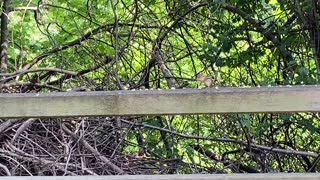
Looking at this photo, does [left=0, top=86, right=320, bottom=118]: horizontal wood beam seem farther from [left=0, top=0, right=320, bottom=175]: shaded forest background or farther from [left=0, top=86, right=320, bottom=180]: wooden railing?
[left=0, top=0, right=320, bottom=175]: shaded forest background

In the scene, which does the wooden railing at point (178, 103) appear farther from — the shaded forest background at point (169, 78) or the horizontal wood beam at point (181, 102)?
the shaded forest background at point (169, 78)

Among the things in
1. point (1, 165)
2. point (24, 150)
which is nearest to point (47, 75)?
point (24, 150)

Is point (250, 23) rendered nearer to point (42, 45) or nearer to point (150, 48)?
point (150, 48)

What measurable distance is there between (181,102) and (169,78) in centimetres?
200

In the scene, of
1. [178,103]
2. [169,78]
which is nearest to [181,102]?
[178,103]

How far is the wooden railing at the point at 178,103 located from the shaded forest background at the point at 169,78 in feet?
2.99

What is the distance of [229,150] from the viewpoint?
3.30m

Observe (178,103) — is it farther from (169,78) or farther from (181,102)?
(169,78)

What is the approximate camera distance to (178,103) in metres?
1.48

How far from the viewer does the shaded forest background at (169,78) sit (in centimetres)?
262

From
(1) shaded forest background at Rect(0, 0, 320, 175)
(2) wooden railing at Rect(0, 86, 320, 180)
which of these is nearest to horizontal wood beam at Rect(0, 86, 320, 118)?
(2) wooden railing at Rect(0, 86, 320, 180)

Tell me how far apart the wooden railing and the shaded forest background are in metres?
0.91

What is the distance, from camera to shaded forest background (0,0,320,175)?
2623 mm

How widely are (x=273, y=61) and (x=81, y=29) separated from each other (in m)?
1.47
